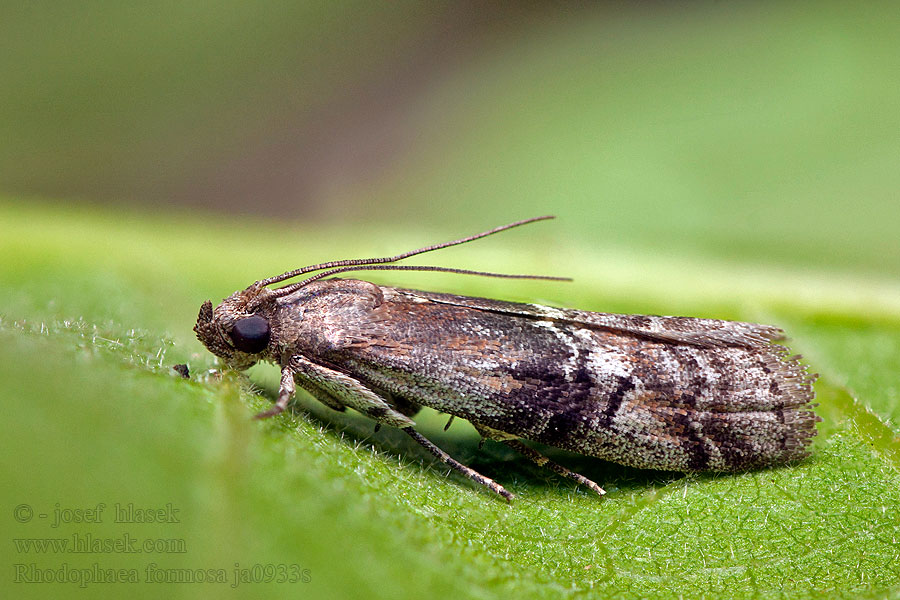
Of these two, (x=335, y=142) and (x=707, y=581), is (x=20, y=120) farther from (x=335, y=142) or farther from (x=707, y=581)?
(x=707, y=581)

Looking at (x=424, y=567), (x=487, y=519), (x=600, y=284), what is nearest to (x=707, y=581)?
(x=487, y=519)

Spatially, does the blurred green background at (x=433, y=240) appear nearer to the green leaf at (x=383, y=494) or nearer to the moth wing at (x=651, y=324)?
the green leaf at (x=383, y=494)

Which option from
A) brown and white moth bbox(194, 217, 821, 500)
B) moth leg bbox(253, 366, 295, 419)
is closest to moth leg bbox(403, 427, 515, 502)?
brown and white moth bbox(194, 217, 821, 500)

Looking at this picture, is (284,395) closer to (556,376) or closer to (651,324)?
(556,376)

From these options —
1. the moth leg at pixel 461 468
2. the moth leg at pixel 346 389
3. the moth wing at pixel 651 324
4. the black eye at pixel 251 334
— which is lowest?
the moth leg at pixel 461 468

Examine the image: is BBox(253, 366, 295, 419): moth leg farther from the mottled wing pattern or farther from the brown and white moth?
the mottled wing pattern

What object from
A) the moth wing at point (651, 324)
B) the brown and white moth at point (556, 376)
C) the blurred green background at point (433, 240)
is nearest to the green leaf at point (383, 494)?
the blurred green background at point (433, 240)
